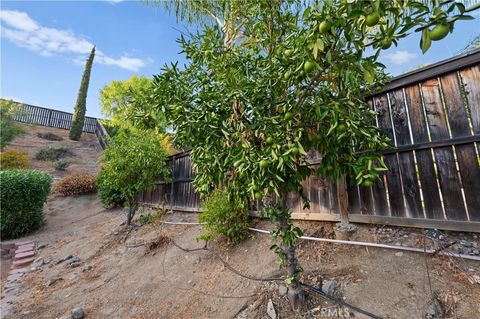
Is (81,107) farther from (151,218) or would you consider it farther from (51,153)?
(151,218)

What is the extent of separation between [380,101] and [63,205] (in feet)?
31.7

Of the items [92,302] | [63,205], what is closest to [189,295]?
[92,302]

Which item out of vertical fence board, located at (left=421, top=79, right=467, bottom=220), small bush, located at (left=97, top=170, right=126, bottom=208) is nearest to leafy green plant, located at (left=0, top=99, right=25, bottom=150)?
small bush, located at (left=97, top=170, right=126, bottom=208)

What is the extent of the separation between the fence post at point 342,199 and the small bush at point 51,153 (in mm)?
14345

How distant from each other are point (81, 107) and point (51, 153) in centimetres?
500

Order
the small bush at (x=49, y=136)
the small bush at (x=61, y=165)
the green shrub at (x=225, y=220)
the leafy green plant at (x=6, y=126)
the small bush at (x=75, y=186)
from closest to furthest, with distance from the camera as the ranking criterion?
1. the green shrub at (x=225, y=220)
2. the small bush at (x=75, y=186)
3. the leafy green plant at (x=6, y=126)
4. the small bush at (x=61, y=165)
5. the small bush at (x=49, y=136)

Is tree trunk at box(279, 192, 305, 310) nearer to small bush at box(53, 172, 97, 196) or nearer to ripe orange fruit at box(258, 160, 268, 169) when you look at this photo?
ripe orange fruit at box(258, 160, 268, 169)

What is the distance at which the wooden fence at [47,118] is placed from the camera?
50.7ft

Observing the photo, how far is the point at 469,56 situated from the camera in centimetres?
197

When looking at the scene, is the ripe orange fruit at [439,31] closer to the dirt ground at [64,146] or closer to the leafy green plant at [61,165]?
the dirt ground at [64,146]

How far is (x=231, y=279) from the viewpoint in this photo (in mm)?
2461

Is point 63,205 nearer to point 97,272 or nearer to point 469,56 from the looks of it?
point 97,272

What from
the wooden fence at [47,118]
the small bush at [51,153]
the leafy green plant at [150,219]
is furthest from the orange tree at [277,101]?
the wooden fence at [47,118]

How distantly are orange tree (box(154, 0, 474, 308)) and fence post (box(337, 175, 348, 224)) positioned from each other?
1010mm
